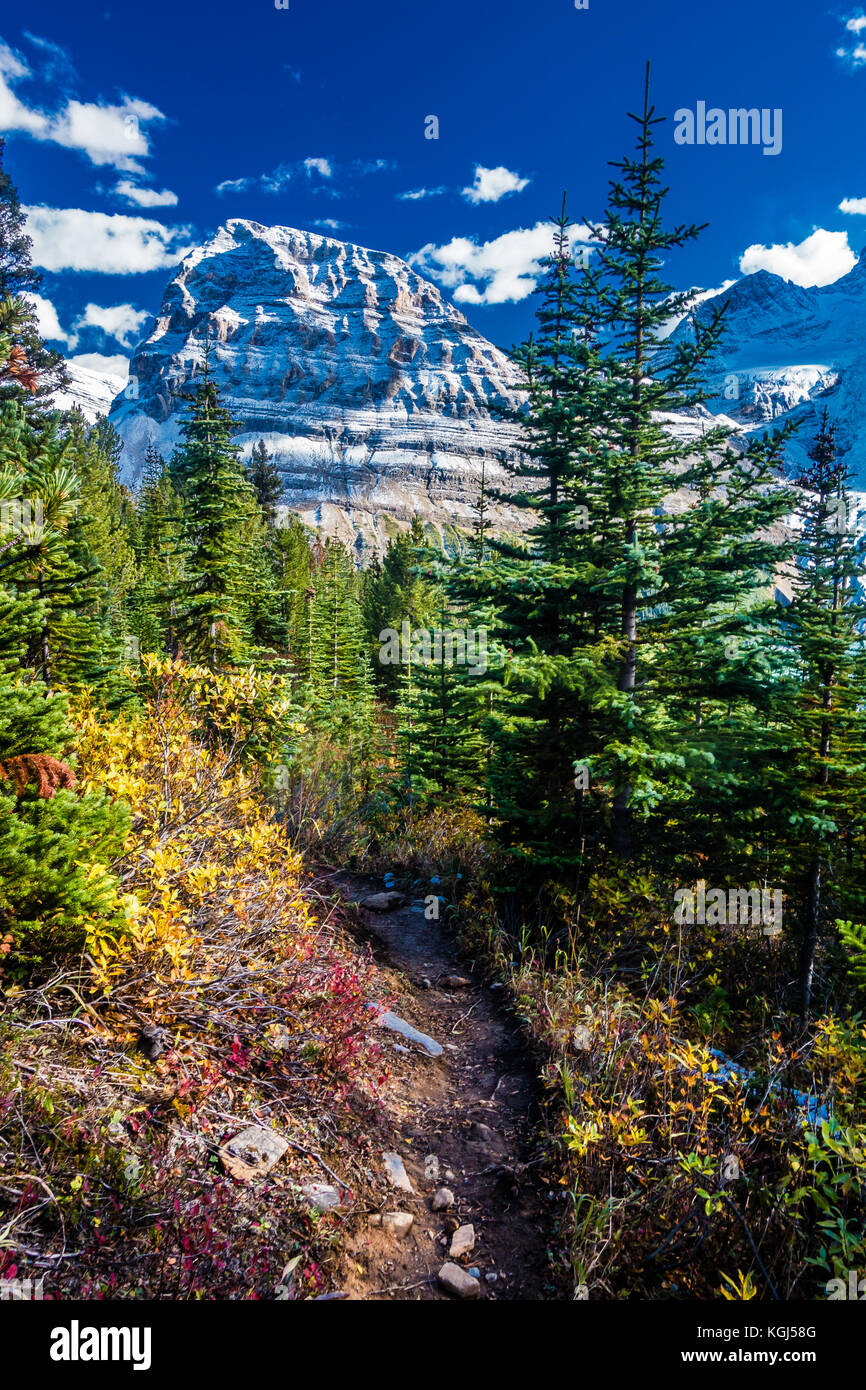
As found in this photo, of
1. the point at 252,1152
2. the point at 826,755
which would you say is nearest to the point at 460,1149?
the point at 252,1152

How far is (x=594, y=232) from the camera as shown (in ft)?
28.2

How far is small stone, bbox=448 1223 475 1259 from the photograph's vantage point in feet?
12.6

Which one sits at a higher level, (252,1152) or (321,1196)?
(252,1152)

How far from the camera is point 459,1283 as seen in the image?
3541 mm

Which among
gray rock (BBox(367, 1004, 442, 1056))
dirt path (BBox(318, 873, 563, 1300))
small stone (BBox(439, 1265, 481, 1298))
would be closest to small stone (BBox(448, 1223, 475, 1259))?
dirt path (BBox(318, 873, 563, 1300))

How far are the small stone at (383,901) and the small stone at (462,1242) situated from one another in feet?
20.1

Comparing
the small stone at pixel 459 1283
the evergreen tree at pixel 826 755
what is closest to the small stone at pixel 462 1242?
the small stone at pixel 459 1283

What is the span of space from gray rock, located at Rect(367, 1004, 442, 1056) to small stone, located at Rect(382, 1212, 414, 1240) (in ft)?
6.79

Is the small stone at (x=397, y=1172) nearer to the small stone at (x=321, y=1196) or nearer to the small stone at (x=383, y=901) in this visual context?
the small stone at (x=321, y=1196)

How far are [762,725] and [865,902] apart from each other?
2.71 m

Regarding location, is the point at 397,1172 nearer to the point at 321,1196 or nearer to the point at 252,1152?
the point at 321,1196

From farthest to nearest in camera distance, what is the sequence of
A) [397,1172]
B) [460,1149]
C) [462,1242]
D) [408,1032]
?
[408,1032]
[460,1149]
[397,1172]
[462,1242]

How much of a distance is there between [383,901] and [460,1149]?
18.3 ft

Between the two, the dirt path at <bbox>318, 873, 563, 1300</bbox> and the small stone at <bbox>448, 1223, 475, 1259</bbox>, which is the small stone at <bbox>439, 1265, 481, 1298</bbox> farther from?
the small stone at <bbox>448, 1223, 475, 1259</bbox>
